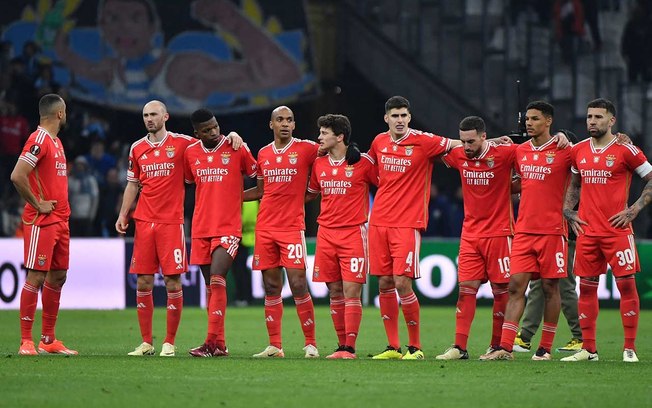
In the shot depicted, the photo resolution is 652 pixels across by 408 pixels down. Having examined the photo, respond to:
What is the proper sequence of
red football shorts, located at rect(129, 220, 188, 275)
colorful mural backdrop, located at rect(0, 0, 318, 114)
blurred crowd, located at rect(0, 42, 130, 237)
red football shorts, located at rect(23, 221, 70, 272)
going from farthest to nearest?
colorful mural backdrop, located at rect(0, 0, 318, 114) → blurred crowd, located at rect(0, 42, 130, 237) → red football shorts, located at rect(129, 220, 188, 275) → red football shorts, located at rect(23, 221, 70, 272)

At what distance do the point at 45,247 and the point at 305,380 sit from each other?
3625 millimetres

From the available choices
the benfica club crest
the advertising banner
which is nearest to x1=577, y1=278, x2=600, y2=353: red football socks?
the benfica club crest

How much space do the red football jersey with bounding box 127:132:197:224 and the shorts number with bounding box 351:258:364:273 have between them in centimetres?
179

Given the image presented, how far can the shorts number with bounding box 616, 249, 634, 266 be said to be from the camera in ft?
39.5

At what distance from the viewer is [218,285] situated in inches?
500

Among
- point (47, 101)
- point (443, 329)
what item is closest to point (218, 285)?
point (47, 101)

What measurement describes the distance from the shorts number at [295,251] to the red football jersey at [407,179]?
787mm

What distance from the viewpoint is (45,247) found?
503 inches

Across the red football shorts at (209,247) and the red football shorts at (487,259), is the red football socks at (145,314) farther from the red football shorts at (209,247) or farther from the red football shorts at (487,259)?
the red football shorts at (487,259)

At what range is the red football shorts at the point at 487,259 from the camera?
41.0ft

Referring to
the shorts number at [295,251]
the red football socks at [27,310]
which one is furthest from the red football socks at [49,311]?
the shorts number at [295,251]

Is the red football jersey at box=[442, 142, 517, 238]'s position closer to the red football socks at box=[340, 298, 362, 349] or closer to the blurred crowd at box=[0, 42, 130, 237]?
the red football socks at box=[340, 298, 362, 349]

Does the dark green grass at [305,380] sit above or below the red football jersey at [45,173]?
below

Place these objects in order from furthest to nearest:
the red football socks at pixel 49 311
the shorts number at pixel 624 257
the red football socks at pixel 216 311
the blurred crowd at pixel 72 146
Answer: the blurred crowd at pixel 72 146 < the red football socks at pixel 49 311 < the red football socks at pixel 216 311 < the shorts number at pixel 624 257
